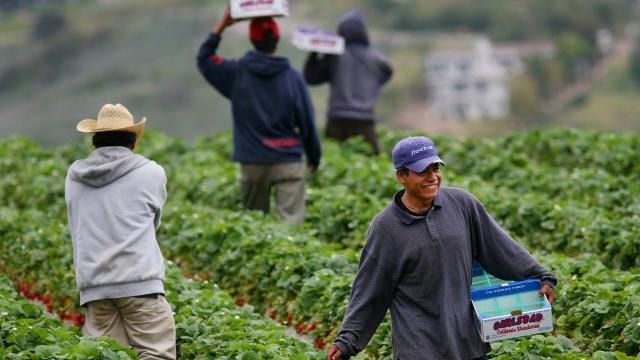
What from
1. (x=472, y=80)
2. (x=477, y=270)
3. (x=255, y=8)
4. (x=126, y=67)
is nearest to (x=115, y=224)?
(x=477, y=270)

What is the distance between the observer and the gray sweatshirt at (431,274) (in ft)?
18.7

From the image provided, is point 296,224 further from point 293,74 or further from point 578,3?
point 578,3

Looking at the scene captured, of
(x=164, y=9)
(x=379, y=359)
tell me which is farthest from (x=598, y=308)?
(x=164, y=9)

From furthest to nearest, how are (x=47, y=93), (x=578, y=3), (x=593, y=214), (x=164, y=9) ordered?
(x=578, y=3), (x=164, y=9), (x=47, y=93), (x=593, y=214)

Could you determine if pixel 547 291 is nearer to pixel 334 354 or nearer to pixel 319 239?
pixel 334 354

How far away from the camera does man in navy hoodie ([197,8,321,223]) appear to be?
1070cm

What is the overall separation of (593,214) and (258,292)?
2.90 m

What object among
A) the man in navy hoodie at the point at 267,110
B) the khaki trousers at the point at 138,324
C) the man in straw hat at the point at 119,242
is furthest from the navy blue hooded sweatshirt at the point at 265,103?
the khaki trousers at the point at 138,324

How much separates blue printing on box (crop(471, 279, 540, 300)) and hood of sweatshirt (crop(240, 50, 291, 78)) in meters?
5.20

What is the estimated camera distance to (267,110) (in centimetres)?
1073

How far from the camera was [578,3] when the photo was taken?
9631cm

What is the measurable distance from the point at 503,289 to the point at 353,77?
950 cm

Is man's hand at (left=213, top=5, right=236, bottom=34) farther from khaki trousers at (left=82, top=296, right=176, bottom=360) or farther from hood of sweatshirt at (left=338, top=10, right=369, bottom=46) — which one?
hood of sweatshirt at (left=338, top=10, right=369, bottom=46)

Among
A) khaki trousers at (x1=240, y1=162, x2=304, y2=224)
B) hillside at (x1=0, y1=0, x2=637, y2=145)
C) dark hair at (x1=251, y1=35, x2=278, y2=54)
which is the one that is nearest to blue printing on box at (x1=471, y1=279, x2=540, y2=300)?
khaki trousers at (x1=240, y1=162, x2=304, y2=224)
